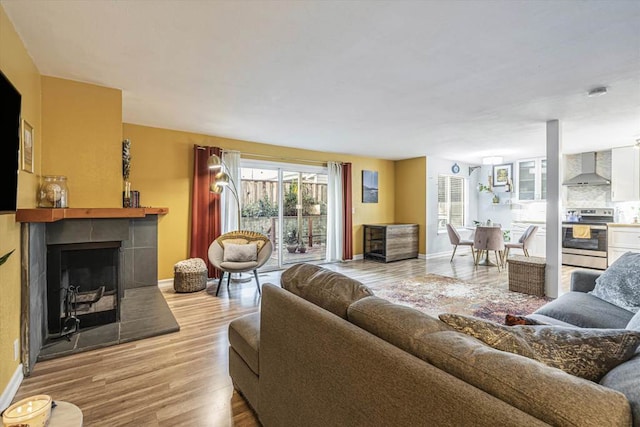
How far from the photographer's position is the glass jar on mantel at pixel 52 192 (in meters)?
2.60

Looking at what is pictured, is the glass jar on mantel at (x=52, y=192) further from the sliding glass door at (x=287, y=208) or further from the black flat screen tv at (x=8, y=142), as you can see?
the sliding glass door at (x=287, y=208)

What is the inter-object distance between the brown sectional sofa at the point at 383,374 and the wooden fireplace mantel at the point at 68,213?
73.4 inches

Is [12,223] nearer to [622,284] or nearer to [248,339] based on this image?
[248,339]

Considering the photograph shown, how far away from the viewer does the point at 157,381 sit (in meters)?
2.14

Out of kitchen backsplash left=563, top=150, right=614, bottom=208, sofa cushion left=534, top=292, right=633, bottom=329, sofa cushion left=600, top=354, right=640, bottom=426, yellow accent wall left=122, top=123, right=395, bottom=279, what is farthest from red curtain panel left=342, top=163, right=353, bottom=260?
sofa cushion left=600, top=354, right=640, bottom=426

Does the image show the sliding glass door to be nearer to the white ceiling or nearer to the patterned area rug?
the white ceiling

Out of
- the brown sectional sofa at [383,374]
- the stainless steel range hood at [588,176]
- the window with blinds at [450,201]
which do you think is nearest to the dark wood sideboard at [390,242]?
the window with blinds at [450,201]

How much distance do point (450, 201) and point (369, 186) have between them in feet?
7.48

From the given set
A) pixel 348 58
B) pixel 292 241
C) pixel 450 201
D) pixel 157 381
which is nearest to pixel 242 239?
pixel 292 241

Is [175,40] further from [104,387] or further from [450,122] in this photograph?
[450,122]

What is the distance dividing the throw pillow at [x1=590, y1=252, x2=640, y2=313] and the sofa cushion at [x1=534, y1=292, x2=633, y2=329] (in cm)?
5

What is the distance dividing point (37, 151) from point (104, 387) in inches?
81.1

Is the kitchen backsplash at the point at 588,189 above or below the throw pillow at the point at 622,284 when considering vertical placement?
above

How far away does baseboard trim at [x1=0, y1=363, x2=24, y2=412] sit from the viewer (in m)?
1.81
